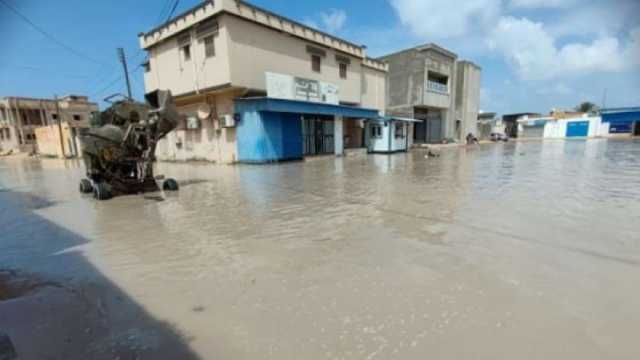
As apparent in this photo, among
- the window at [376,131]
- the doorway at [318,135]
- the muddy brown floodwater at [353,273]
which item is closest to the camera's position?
the muddy brown floodwater at [353,273]

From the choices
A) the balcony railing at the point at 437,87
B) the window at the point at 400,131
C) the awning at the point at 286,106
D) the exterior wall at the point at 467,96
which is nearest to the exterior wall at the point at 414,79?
the balcony railing at the point at 437,87

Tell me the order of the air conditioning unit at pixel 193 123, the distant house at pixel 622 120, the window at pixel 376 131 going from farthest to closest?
the distant house at pixel 622 120 < the window at pixel 376 131 < the air conditioning unit at pixel 193 123

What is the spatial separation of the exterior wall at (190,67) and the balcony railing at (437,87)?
2231 cm

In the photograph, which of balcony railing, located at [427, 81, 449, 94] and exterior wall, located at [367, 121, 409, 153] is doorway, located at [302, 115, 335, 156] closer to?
exterior wall, located at [367, 121, 409, 153]

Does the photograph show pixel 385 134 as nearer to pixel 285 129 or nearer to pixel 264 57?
pixel 285 129

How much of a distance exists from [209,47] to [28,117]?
144 feet

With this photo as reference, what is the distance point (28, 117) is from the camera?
4191cm

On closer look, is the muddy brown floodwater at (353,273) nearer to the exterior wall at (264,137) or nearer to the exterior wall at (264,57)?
the exterior wall at (264,137)

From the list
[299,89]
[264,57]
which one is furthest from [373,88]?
[264,57]

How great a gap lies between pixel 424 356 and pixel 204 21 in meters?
17.5

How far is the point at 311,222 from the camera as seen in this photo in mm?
5270

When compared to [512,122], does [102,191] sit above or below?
below

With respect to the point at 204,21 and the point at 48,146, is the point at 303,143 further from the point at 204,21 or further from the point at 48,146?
the point at 48,146

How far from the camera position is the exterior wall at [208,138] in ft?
54.1
